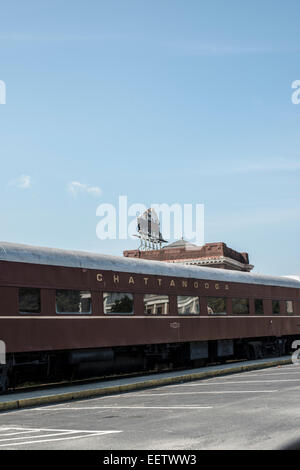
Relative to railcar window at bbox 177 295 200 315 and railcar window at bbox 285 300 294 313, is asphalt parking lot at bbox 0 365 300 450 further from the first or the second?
railcar window at bbox 285 300 294 313

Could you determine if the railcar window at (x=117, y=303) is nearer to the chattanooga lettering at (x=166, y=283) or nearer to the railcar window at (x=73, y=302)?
the chattanooga lettering at (x=166, y=283)

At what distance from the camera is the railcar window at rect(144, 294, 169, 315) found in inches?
757

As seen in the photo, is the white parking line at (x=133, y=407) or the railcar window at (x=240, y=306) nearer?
the white parking line at (x=133, y=407)

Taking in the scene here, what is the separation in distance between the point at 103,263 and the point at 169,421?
9111mm

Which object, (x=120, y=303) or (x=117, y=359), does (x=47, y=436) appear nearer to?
(x=120, y=303)

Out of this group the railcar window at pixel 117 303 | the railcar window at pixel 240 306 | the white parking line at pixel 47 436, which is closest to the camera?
the white parking line at pixel 47 436

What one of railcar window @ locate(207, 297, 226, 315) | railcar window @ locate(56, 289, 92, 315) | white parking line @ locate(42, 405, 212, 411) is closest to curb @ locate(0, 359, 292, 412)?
white parking line @ locate(42, 405, 212, 411)

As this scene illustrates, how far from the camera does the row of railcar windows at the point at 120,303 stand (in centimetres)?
1554

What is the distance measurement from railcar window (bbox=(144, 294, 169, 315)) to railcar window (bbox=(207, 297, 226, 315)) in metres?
2.61

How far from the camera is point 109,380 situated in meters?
17.8

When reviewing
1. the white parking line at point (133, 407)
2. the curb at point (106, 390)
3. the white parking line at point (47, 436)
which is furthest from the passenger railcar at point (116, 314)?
the white parking line at point (47, 436)

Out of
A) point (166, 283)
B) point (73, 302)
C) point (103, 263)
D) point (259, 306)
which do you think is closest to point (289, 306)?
point (259, 306)

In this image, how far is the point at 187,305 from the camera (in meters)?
21.0
